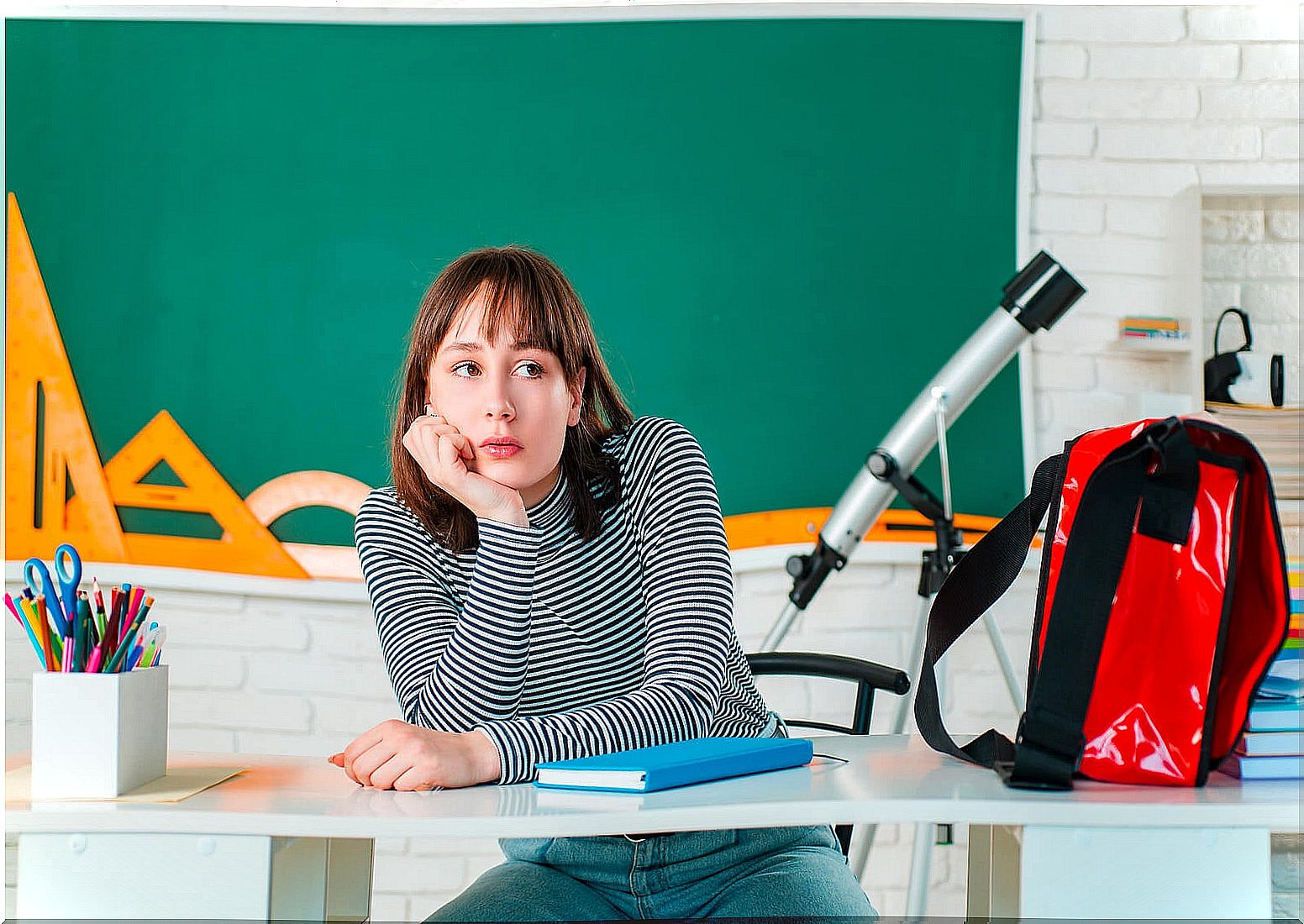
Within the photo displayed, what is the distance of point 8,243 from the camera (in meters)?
2.35

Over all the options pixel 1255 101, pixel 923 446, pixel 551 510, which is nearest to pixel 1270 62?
pixel 1255 101

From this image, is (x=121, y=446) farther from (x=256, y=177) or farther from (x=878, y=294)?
(x=878, y=294)

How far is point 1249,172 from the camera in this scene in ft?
7.60

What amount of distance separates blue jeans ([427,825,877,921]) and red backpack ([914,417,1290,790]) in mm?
220

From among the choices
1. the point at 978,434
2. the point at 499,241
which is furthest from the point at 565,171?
the point at 978,434

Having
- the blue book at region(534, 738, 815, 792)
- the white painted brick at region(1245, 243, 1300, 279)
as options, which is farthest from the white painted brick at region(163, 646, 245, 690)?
the white painted brick at region(1245, 243, 1300, 279)

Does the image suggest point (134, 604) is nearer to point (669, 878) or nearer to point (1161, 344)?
point (669, 878)

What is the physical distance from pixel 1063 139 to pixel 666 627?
1.67 m

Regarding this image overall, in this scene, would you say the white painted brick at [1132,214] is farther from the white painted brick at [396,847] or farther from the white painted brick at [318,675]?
the white painted brick at [396,847]

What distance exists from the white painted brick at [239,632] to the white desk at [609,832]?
149 centimetres

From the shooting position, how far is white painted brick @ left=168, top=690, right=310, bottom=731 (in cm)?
234

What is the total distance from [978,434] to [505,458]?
1382 mm

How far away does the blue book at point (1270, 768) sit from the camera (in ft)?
3.13

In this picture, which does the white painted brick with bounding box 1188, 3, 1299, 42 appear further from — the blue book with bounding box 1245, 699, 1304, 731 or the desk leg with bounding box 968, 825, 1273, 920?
the desk leg with bounding box 968, 825, 1273, 920
